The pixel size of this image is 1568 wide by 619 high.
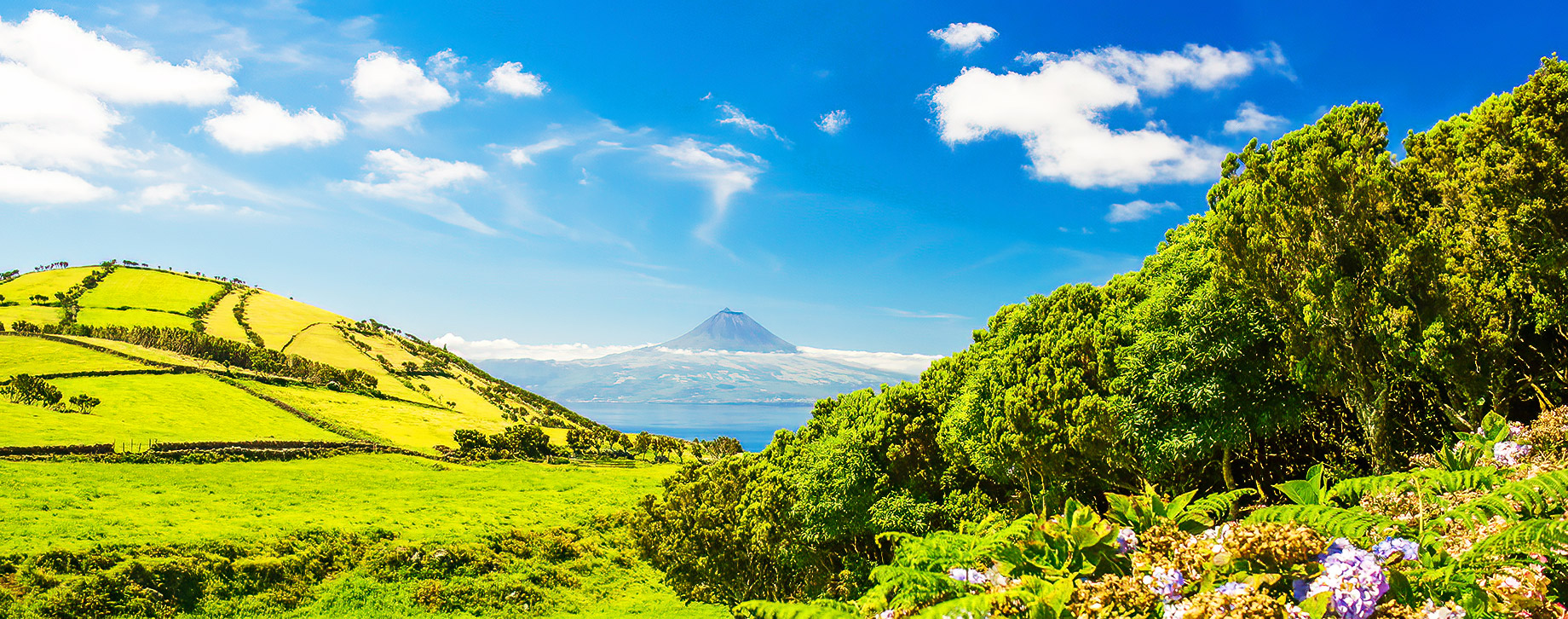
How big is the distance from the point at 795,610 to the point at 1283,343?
67.7 ft

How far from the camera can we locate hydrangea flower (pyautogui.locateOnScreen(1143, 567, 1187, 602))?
321cm

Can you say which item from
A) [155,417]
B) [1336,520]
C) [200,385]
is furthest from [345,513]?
[1336,520]

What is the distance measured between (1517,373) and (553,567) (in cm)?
6163

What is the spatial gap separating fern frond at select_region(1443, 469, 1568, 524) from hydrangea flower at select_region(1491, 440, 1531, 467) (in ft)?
16.3

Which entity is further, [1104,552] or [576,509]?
[576,509]

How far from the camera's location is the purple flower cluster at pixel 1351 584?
2914 millimetres

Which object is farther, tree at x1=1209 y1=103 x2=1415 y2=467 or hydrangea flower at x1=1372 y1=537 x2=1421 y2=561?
tree at x1=1209 y1=103 x2=1415 y2=467

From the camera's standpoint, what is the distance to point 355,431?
118 meters

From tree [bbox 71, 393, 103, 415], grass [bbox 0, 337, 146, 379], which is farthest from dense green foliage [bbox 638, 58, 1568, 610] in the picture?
grass [bbox 0, 337, 146, 379]

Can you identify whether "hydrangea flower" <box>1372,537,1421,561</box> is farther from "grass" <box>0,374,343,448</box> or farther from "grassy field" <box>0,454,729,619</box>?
"grass" <box>0,374,343,448</box>

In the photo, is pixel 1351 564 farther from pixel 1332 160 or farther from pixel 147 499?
pixel 147 499

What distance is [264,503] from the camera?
70.1 meters

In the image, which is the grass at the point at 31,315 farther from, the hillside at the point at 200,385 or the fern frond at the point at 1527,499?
the fern frond at the point at 1527,499

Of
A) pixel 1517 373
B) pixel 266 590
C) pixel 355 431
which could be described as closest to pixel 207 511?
pixel 266 590
